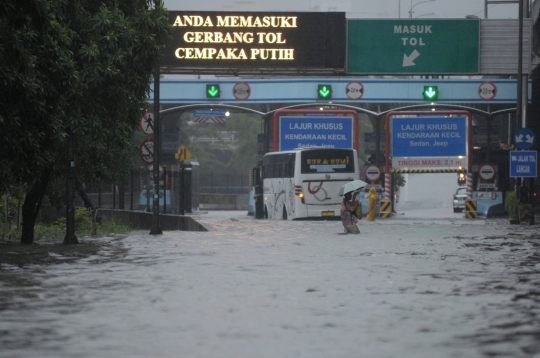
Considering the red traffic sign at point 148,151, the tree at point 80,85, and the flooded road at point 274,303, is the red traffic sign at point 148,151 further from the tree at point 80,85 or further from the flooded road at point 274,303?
the flooded road at point 274,303

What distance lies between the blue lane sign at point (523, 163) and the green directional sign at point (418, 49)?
10.1 ft

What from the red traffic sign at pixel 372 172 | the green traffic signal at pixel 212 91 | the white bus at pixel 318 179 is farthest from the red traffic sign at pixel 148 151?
the green traffic signal at pixel 212 91

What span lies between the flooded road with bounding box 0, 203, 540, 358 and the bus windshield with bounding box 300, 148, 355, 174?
19817 millimetres

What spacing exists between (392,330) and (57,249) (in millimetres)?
12803

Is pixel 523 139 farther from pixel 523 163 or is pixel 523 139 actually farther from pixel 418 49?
pixel 418 49

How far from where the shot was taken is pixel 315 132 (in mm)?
45125

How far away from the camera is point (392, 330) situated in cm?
886

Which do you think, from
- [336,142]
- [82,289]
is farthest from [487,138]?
[82,289]

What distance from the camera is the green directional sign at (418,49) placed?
108 feet

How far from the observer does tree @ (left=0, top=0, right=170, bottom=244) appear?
58.3 feet

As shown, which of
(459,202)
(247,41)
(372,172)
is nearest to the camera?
(247,41)

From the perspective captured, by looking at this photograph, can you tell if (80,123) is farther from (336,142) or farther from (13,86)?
(336,142)

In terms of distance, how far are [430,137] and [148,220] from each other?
15.1m

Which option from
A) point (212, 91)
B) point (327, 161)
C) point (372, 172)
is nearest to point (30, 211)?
point (327, 161)
